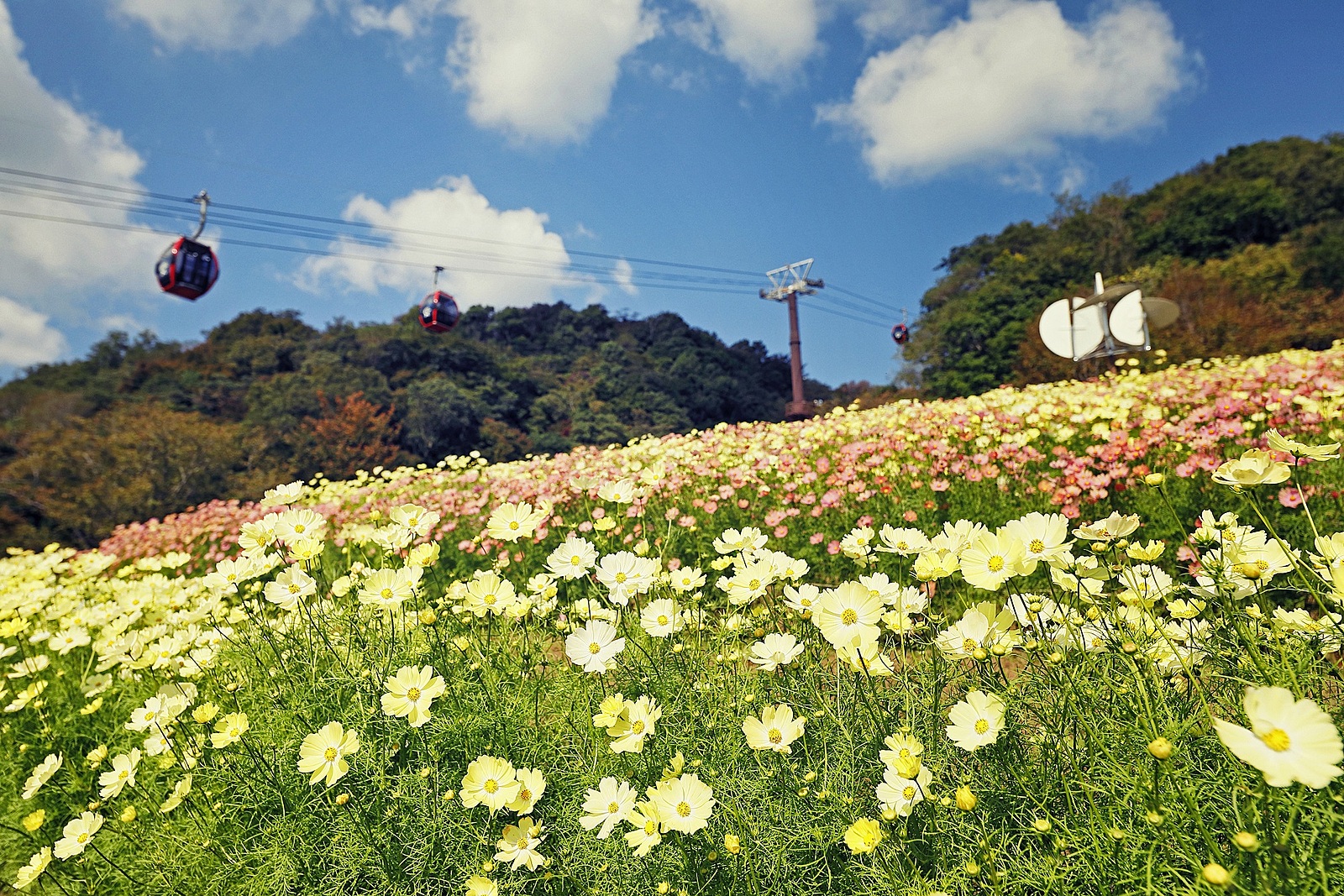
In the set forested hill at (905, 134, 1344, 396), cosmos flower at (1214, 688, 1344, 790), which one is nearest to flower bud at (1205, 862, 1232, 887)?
cosmos flower at (1214, 688, 1344, 790)

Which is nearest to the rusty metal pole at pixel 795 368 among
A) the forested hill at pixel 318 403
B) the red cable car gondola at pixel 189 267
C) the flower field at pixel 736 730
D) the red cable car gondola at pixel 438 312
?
the forested hill at pixel 318 403

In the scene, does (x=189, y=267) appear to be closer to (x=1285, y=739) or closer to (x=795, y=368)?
→ (x=1285, y=739)

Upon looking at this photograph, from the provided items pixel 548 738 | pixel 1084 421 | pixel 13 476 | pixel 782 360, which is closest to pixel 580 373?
pixel 782 360

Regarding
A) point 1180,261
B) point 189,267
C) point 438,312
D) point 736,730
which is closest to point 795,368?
point 1180,261

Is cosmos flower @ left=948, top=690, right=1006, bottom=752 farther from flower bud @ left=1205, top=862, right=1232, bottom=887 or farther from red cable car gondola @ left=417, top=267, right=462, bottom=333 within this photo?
red cable car gondola @ left=417, top=267, right=462, bottom=333

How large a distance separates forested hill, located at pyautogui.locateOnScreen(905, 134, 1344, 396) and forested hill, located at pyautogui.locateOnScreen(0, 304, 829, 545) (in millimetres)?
9259

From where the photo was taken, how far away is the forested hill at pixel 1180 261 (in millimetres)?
16969

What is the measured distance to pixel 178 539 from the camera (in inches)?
259

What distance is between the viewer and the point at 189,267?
9.38 metres

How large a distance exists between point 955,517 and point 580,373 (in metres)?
22.9

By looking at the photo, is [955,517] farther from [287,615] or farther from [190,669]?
[190,669]

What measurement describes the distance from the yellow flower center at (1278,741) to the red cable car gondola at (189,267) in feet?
39.3

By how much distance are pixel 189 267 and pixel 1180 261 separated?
95.3ft

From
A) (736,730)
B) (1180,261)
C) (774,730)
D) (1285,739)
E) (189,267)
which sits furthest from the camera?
(1180,261)
